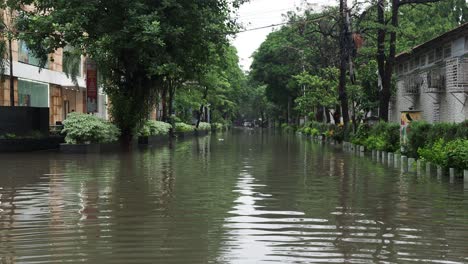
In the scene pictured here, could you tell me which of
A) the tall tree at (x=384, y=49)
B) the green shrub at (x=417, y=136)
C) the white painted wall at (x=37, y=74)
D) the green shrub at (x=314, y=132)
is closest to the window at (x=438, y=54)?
the tall tree at (x=384, y=49)

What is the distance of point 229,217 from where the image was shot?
32.8ft

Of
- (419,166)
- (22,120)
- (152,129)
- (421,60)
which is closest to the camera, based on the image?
(419,166)

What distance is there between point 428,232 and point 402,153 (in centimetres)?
1450

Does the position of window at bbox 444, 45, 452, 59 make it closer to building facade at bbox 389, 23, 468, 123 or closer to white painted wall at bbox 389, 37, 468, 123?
building facade at bbox 389, 23, 468, 123

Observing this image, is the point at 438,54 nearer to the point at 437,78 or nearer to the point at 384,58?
the point at 437,78

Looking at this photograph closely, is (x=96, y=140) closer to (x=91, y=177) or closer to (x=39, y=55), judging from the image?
(x=39, y=55)

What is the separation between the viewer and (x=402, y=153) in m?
22.9

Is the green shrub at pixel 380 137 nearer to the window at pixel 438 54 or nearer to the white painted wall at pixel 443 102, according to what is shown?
the white painted wall at pixel 443 102

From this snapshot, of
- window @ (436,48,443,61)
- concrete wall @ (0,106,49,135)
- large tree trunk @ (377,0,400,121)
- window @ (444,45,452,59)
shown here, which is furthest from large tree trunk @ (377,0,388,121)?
concrete wall @ (0,106,49,135)

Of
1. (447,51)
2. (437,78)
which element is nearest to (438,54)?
(437,78)

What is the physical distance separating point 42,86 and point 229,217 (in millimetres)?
40313

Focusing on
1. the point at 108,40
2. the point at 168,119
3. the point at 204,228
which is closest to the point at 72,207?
the point at 204,228

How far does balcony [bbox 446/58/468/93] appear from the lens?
30.0 meters

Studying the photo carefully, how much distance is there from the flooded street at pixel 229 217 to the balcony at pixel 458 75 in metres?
14.4
